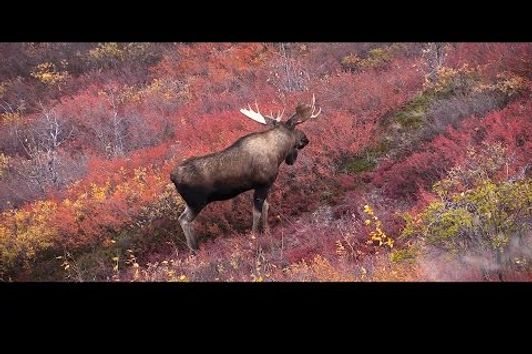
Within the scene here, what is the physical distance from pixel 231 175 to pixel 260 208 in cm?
75

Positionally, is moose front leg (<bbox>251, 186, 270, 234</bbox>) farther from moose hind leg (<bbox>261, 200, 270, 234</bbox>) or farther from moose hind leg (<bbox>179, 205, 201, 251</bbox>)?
moose hind leg (<bbox>179, 205, 201, 251</bbox>)

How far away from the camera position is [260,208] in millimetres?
10273

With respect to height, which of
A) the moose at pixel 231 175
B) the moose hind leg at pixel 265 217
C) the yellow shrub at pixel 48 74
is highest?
the yellow shrub at pixel 48 74

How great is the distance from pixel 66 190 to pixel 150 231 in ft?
11.6

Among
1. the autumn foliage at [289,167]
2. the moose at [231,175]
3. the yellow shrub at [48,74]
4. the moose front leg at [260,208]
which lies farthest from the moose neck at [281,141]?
the yellow shrub at [48,74]

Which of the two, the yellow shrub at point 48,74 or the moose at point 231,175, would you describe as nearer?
the moose at point 231,175

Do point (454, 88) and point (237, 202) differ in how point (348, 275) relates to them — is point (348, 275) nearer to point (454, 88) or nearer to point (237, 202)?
point (237, 202)

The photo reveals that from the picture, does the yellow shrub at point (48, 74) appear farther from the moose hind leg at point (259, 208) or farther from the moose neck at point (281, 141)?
the moose hind leg at point (259, 208)

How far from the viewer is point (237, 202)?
37.7 feet

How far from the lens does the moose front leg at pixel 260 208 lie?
10164mm

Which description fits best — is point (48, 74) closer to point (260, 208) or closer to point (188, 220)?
point (188, 220)

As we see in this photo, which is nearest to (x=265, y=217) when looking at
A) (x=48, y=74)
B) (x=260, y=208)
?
(x=260, y=208)

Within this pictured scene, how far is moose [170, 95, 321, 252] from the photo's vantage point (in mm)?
Result: 9938

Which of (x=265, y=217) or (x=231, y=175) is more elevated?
(x=231, y=175)
